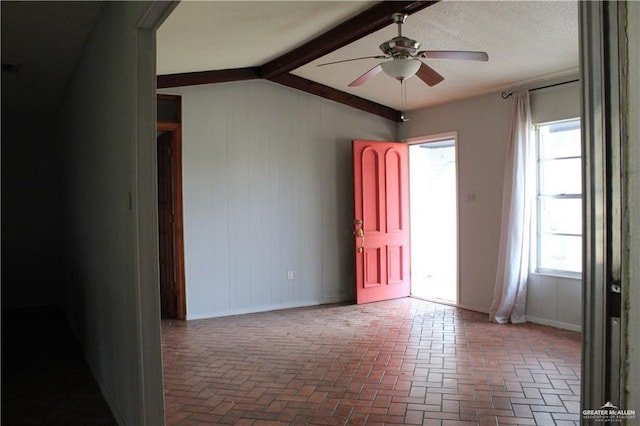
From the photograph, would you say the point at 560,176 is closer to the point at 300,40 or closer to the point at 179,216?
the point at 300,40

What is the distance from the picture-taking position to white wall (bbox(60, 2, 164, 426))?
2.36 m

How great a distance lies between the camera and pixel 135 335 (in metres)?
2.45

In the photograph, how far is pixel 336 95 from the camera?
6281 mm

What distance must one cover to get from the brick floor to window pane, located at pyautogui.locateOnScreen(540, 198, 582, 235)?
104 cm

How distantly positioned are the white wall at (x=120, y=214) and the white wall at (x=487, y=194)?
411 cm

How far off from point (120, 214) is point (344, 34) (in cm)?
256

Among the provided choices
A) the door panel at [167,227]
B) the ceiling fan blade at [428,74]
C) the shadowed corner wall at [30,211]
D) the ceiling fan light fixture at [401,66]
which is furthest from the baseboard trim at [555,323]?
the shadowed corner wall at [30,211]

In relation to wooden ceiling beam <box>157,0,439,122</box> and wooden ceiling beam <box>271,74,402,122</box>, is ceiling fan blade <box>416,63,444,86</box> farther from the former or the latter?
wooden ceiling beam <box>271,74,402,122</box>

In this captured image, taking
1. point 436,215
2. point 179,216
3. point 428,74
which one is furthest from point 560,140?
point 179,216

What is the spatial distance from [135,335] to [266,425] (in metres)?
0.98

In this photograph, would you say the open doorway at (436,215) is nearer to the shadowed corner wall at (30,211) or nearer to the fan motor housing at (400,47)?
the fan motor housing at (400,47)

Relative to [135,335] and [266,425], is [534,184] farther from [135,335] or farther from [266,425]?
[135,335]

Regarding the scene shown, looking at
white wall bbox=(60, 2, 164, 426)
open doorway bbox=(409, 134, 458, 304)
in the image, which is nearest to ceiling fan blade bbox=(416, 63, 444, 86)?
white wall bbox=(60, 2, 164, 426)

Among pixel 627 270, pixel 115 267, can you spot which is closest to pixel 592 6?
pixel 627 270
